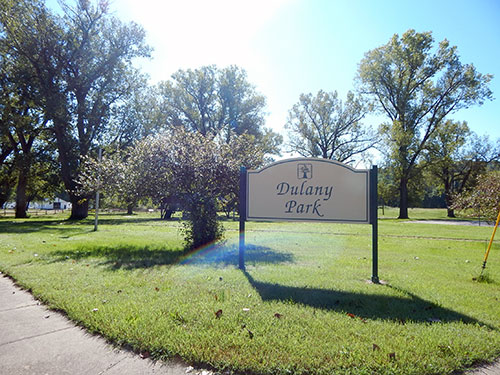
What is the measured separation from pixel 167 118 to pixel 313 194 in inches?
1339

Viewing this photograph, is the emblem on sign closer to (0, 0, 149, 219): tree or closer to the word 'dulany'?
the word 'dulany'

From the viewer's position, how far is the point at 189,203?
325 inches

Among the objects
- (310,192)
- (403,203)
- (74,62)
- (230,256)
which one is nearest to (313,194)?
(310,192)

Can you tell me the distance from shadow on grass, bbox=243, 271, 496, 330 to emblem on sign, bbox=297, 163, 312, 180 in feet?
6.69

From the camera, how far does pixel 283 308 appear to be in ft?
12.9

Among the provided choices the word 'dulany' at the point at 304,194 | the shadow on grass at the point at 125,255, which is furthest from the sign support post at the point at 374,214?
the shadow on grass at the point at 125,255

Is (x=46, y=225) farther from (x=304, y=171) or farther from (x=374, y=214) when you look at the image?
(x=374, y=214)

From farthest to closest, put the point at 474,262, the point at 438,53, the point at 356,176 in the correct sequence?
the point at 438,53
the point at 474,262
the point at 356,176

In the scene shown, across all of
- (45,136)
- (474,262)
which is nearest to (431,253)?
(474,262)

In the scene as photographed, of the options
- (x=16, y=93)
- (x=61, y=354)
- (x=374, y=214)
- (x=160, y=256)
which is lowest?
(x=61, y=354)

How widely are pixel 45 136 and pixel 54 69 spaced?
7.88 meters

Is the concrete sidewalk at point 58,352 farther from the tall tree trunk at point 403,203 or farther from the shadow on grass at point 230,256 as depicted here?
the tall tree trunk at point 403,203

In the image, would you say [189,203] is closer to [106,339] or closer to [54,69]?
[106,339]

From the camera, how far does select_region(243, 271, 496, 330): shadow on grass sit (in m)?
3.74
